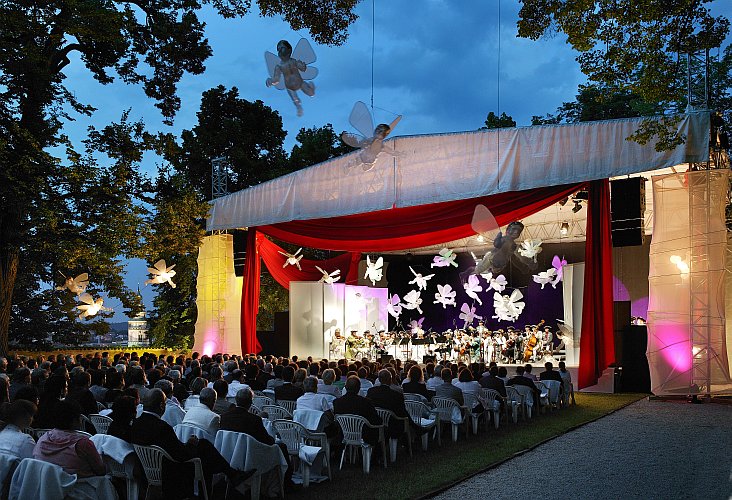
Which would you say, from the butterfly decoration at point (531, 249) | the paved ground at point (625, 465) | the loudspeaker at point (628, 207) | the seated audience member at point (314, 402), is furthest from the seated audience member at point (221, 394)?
the butterfly decoration at point (531, 249)

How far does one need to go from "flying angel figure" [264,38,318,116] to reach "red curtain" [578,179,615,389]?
22.4 feet

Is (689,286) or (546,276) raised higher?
(546,276)

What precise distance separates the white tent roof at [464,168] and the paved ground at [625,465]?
433cm

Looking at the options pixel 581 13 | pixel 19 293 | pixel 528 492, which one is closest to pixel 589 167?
pixel 581 13

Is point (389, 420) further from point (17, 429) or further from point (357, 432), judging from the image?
point (17, 429)

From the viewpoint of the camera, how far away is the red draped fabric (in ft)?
63.4

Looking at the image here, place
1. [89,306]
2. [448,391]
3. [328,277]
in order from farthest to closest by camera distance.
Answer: [328,277]
[89,306]
[448,391]

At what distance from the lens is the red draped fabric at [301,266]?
1933 centimetres

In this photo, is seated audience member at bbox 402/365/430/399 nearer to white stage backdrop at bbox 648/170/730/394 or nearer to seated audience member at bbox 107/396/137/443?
seated audience member at bbox 107/396/137/443

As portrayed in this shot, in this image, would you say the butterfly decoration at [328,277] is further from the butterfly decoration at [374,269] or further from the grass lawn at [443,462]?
the grass lawn at [443,462]

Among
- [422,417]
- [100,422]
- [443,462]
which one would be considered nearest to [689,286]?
[422,417]

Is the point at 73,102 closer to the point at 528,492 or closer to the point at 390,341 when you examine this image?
the point at 390,341

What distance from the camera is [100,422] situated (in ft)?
21.0

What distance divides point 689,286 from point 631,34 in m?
4.81
